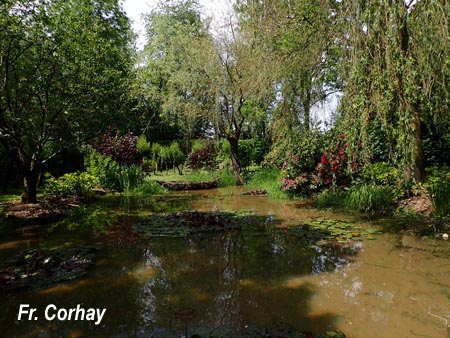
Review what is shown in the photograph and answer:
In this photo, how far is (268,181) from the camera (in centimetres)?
1137

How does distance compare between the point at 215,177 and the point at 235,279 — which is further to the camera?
the point at 215,177

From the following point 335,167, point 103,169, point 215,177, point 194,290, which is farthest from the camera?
point 215,177

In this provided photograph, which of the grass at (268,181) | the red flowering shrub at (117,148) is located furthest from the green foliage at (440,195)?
the red flowering shrub at (117,148)

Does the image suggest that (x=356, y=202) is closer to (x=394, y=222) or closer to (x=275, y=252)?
(x=394, y=222)

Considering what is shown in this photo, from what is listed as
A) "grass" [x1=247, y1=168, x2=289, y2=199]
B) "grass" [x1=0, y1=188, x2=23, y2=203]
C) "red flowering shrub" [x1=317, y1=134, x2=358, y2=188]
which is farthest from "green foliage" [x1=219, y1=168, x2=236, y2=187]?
"grass" [x1=0, y1=188, x2=23, y2=203]

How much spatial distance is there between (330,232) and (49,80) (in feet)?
20.9

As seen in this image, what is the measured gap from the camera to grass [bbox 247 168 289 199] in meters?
9.85

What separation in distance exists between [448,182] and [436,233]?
4.81 ft

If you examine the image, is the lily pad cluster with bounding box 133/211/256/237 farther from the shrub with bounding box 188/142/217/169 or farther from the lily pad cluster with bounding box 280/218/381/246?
the shrub with bounding box 188/142/217/169

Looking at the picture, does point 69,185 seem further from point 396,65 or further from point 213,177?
point 396,65

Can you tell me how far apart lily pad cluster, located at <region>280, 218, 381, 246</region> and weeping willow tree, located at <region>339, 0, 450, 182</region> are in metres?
1.31

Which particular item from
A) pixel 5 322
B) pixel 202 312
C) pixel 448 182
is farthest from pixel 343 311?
pixel 448 182

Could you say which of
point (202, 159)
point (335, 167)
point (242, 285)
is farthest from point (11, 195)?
point (335, 167)

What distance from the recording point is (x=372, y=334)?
249 centimetres
